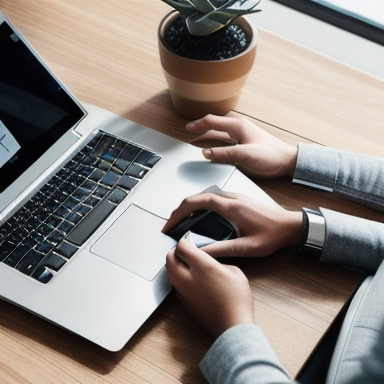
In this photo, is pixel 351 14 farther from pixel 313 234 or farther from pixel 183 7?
pixel 313 234

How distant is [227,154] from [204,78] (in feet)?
0.40

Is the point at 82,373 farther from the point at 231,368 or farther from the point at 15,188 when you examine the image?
the point at 15,188

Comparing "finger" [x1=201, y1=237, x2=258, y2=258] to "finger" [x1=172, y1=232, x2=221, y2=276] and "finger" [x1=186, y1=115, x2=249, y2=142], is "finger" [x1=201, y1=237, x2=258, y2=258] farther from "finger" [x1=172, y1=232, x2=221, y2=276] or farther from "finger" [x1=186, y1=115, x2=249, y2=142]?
"finger" [x1=186, y1=115, x2=249, y2=142]

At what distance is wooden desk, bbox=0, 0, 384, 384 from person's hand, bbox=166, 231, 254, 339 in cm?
2

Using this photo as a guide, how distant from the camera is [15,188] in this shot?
2.73 ft

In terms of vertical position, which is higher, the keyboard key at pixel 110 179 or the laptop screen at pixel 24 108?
the laptop screen at pixel 24 108

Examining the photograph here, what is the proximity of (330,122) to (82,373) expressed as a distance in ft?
1.88

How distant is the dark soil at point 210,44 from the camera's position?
2.98ft

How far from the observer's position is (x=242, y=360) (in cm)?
67

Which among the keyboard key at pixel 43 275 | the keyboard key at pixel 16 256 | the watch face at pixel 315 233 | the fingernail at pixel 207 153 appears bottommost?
the watch face at pixel 315 233

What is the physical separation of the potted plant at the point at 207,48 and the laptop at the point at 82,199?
0.30ft

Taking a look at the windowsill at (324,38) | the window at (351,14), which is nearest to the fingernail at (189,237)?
the windowsill at (324,38)

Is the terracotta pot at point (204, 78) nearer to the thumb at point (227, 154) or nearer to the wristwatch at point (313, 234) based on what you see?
the thumb at point (227, 154)

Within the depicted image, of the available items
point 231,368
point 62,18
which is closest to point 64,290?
point 231,368
